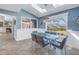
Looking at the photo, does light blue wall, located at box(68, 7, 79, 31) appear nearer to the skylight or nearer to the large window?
the skylight

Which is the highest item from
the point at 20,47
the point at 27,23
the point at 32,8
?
the point at 32,8

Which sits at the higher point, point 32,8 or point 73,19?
point 32,8

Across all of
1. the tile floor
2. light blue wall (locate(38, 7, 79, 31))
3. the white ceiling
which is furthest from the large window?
light blue wall (locate(38, 7, 79, 31))

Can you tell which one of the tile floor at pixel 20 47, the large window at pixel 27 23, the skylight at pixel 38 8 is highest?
the skylight at pixel 38 8

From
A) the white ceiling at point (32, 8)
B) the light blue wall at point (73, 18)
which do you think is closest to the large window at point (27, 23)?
the white ceiling at point (32, 8)

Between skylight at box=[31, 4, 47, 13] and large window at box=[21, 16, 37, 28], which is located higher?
skylight at box=[31, 4, 47, 13]

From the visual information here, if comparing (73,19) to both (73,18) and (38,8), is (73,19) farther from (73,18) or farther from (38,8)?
(38,8)

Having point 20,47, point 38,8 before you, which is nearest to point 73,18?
point 38,8

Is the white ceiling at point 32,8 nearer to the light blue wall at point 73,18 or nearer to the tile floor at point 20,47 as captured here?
the light blue wall at point 73,18
